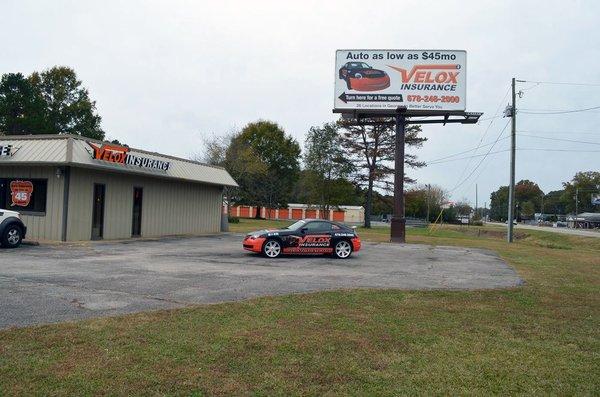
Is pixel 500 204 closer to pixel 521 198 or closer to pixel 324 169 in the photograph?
pixel 521 198

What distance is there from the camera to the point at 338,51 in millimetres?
28656

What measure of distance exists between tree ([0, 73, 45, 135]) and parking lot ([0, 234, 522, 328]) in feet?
141

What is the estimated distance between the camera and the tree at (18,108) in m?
55.2

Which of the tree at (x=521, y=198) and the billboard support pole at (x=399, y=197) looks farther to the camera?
the tree at (x=521, y=198)

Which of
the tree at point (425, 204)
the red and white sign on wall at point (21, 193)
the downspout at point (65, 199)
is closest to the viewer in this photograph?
the downspout at point (65, 199)

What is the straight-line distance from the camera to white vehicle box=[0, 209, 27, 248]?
16.9m

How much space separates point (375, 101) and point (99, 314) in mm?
23022

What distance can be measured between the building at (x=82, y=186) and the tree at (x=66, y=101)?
1551 inches

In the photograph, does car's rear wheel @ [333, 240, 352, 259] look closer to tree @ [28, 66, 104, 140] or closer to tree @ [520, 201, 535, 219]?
tree @ [28, 66, 104, 140]

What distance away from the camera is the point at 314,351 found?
5746mm

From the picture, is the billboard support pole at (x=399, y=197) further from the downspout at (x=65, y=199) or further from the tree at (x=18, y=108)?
the tree at (x=18, y=108)

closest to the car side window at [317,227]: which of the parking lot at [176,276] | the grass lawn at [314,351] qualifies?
the parking lot at [176,276]

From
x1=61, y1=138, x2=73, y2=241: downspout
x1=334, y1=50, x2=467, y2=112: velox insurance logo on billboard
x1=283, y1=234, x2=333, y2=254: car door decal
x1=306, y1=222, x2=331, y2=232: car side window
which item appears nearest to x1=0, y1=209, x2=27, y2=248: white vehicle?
x1=61, y1=138, x2=73, y2=241: downspout

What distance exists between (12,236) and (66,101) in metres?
50.1
